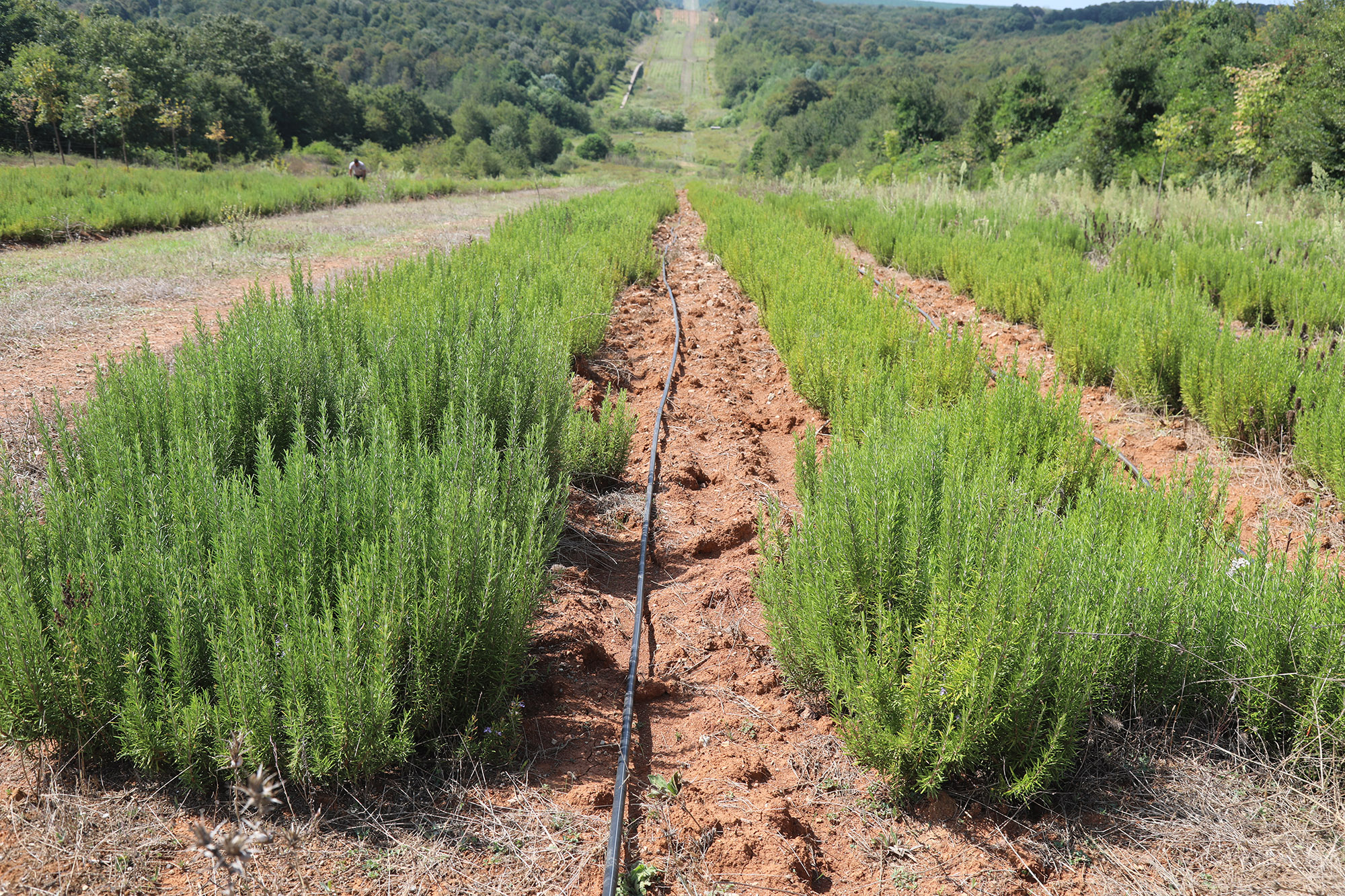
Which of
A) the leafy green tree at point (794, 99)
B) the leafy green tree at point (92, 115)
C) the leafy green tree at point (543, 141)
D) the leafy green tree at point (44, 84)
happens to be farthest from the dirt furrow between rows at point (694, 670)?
the leafy green tree at point (794, 99)

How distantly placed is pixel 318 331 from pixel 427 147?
5177cm

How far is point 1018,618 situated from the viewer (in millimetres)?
2064

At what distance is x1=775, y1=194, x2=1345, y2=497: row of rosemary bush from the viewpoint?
4395 millimetres

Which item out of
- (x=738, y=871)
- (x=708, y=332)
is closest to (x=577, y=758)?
(x=738, y=871)

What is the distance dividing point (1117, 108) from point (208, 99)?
40.0m

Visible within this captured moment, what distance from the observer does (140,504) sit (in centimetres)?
265

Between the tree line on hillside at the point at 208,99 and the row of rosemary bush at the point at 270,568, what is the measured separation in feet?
89.1

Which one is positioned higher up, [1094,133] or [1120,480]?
[1094,133]

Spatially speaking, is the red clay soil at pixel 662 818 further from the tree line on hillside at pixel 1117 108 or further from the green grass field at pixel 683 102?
the green grass field at pixel 683 102

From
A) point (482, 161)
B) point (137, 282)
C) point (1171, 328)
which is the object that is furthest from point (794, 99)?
point (1171, 328)

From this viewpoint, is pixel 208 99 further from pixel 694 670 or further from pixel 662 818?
pixel 662 818

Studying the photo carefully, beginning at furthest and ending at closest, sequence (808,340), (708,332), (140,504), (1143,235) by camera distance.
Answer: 1. (1143,235)
2. (708,332)
3. (808,340)
4. (140,504)

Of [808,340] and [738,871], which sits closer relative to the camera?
[738,871]

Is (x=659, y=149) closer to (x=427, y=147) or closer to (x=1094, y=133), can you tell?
(x=427, y=147)
